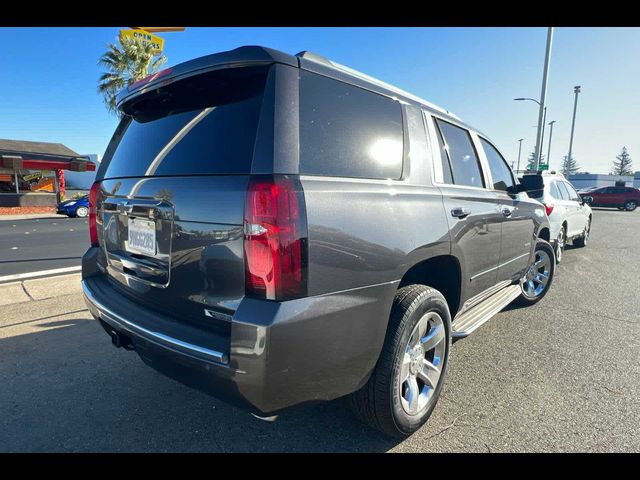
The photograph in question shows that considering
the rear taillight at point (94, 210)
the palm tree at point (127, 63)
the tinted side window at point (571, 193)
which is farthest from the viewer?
the palm tree at point (127, 63)

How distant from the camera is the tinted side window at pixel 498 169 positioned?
3662mm

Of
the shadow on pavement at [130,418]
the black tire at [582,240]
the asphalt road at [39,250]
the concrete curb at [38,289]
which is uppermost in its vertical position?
the black tire at [582,240]

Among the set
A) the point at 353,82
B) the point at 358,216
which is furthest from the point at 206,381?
the point at 353,82

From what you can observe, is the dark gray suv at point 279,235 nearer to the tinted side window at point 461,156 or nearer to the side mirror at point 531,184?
the tinted side window at point 461,156

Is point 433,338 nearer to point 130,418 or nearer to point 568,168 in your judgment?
point 130,418

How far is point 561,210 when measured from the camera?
7.27m

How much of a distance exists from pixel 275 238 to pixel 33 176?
32.1 meters

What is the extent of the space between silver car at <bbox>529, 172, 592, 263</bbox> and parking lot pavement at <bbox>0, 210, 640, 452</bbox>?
3.27 m

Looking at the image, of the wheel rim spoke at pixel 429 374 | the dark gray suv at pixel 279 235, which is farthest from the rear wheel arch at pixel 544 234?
the wheel rim spoke at pixel 429 374

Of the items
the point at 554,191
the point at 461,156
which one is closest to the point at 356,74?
the point at 461,156

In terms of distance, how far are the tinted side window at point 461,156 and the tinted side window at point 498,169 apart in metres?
0.36

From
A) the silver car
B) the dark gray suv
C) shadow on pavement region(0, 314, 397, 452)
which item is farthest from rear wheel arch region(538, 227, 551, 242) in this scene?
shadow on pavement region(0, 314, 397, 452)
